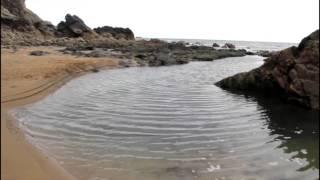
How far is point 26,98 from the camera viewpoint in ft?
51.2

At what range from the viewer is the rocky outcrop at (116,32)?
260 feet

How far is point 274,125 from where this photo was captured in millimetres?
12906

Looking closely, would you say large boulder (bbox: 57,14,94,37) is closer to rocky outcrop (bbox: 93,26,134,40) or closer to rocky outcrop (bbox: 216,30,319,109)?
rocky outcrop (bbox: 93,26,134,40)

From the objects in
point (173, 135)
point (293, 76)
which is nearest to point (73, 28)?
point (293, 76)

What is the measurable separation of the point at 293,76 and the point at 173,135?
7562mm

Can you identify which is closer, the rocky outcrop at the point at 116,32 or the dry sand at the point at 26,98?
the dry sand at the point at 26,98

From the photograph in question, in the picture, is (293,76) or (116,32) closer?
(293,76)

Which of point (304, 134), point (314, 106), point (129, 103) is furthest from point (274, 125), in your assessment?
point (129, 103)

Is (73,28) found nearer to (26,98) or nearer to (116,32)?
(116,32)

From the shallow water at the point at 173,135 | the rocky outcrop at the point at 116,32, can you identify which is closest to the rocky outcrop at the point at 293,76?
the shallow water at the point at 173,135

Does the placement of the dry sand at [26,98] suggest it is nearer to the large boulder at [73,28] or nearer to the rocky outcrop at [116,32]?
the large boulder at [73,28]

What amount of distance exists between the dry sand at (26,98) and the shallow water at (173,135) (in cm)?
49

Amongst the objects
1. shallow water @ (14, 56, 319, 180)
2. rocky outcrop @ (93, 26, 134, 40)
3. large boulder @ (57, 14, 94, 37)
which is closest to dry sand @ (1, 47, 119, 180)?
shallow water @ (14, 56, 319, 180)

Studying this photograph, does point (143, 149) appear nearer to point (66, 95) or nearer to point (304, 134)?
point (304, 134)
